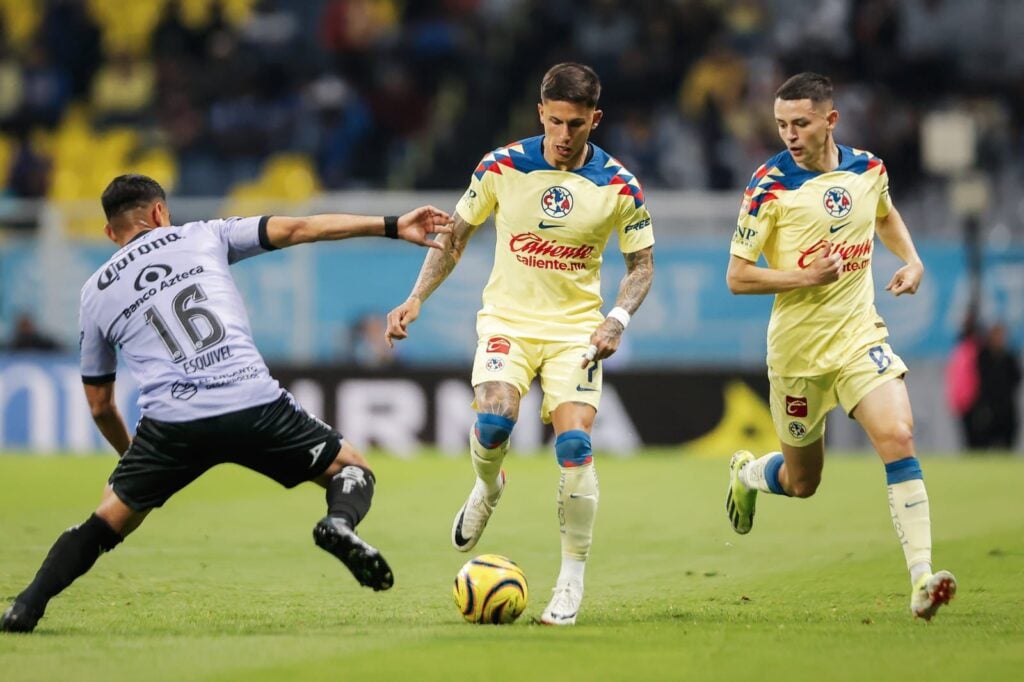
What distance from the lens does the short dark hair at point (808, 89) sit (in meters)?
7.88

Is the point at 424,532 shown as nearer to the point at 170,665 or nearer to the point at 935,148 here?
the point at 170,665

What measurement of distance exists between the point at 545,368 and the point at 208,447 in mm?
1728

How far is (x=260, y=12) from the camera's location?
25.1m

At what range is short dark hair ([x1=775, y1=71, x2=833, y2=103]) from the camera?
788cm

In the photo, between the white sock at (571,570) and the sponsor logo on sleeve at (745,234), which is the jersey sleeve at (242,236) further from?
the sponsor logo on sleeve at (745,234)

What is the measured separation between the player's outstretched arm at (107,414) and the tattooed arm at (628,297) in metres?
2.16

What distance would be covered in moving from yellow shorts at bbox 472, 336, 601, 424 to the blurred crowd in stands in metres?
13.4

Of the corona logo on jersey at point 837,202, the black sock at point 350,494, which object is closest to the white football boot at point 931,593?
the corona logo on jersey at point 837,202

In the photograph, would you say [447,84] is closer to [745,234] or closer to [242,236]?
[745,234]

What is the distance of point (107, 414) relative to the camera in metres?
7.43

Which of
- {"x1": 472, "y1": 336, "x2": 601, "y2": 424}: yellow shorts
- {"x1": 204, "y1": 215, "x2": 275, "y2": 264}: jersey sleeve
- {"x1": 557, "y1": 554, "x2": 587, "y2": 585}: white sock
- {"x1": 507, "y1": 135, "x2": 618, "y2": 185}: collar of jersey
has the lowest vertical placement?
{"x1": 557, "y1": 554, "x2": 587, "y2": 585}: white sock

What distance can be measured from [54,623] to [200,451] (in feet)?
3.63

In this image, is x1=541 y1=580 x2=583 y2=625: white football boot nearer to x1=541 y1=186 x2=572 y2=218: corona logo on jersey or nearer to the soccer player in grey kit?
the soccer player in grey kit

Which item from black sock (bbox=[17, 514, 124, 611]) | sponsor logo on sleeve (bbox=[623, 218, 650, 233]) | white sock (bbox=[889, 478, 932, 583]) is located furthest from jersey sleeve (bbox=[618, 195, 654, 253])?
black sock (bbox=[17, 514, 124, 611])
